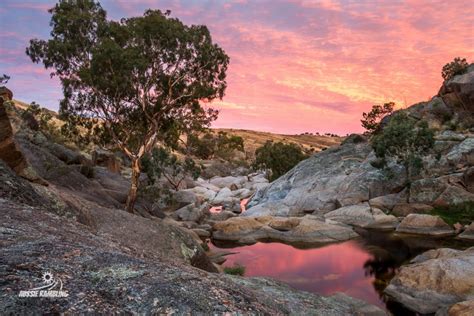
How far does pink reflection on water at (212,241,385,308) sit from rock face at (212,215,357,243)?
2250 millimetres

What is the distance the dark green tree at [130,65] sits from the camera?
35281 millimetres

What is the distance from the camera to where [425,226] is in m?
45.1

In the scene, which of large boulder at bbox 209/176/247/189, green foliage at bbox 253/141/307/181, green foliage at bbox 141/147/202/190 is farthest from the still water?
large boulder at bbox 209/176/247/189

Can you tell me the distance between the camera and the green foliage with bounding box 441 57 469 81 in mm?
81750

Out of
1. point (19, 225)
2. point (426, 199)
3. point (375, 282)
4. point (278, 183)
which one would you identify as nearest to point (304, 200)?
point (278, 183)

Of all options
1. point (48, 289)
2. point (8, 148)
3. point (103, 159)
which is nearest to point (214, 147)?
point (103, 159)

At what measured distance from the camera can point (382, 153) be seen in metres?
58.9

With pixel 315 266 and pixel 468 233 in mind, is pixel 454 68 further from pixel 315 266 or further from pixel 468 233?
pixel 315 266

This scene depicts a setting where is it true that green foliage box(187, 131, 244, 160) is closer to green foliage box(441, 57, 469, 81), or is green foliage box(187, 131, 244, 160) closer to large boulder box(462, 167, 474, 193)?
green foliage box(441, 57, 469, 81)

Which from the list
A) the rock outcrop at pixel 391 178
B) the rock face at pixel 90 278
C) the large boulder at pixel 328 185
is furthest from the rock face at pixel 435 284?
the large boulder at pixel 328 185

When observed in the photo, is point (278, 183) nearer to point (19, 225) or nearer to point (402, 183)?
point (402, 183)

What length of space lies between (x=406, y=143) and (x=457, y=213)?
43.3 ft

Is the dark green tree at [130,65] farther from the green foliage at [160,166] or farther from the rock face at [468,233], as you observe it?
the rock face at [468,233]

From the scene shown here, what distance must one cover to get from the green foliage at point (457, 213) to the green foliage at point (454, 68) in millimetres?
42053
